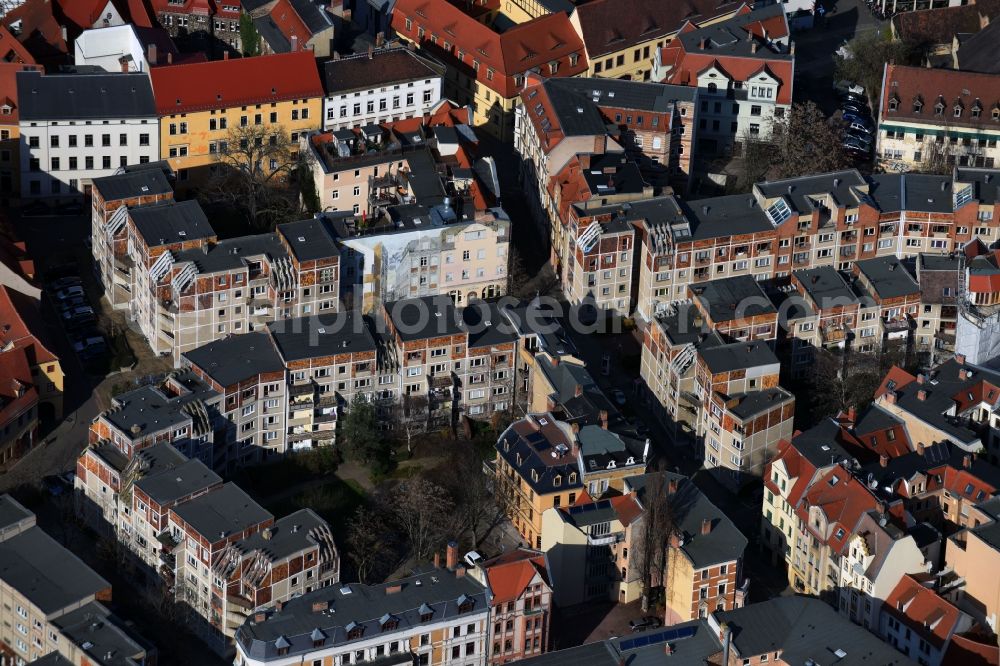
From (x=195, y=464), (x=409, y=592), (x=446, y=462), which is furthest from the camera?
(x=446, y=462)

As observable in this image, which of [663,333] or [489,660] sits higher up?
[663,333]

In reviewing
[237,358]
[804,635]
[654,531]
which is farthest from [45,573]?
[804,635]

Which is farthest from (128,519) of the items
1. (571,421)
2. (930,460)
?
(930,460)

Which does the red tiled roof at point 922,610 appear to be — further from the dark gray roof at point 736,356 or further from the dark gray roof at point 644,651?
the dark gray roof at point 736,356

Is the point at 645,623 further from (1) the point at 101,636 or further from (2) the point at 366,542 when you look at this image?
(1) the point at 101,636

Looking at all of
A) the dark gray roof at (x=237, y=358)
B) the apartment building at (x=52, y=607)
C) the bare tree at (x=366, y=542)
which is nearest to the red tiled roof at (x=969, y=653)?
the bare tree at (x=366, y=542)

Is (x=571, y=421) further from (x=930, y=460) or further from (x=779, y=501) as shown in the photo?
(x=930, y=460)
